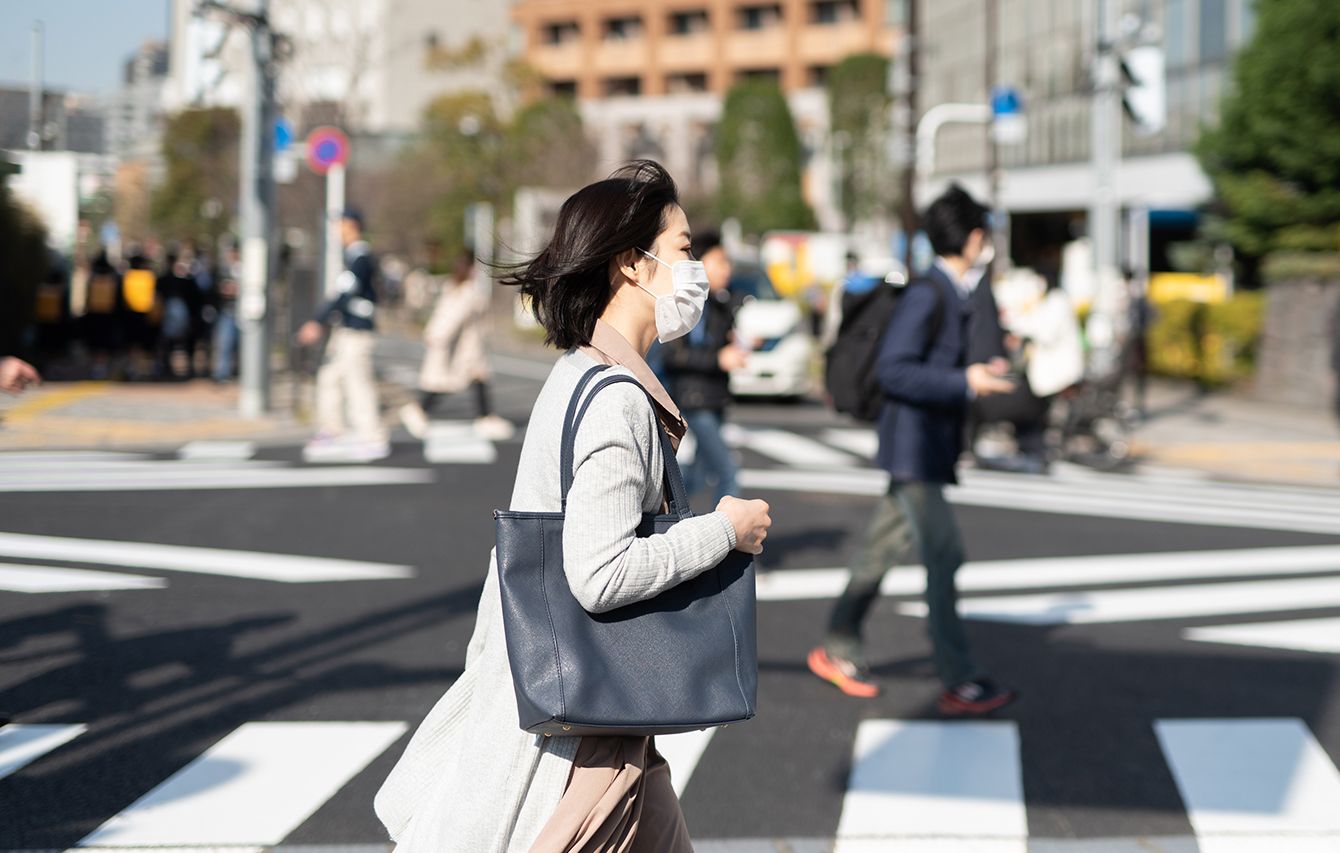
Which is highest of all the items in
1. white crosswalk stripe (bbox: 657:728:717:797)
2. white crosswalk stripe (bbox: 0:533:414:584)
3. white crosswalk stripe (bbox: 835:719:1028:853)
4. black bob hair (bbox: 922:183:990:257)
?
black bob hair (bbox: 922:183:990:257)

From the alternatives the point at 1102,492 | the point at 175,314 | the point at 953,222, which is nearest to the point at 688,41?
the point at 175,314

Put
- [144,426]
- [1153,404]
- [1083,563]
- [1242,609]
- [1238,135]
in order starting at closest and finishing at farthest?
[1242,609]
[1083,563]
[144,426]
[1153,404]
[1238,135]

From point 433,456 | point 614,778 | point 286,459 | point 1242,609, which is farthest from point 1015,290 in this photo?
point 614,778

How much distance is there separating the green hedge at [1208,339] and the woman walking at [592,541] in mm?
20789

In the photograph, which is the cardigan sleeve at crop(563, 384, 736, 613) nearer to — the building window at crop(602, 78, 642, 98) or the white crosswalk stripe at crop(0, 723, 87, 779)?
the white crosswalk stripe at crop(0, 723, 87, 779)

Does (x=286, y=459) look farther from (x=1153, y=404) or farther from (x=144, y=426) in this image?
(x=1153, y=404)

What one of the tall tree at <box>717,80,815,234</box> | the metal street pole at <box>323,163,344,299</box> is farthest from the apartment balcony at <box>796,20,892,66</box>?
the metal street pole at <box>323,163,344,299</box>

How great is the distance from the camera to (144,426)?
15.1m

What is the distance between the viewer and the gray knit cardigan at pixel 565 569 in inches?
96.0

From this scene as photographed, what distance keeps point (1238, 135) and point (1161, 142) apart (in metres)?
15.4

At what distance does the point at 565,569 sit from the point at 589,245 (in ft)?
1.81

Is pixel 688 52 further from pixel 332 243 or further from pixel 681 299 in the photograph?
pixel 681 299

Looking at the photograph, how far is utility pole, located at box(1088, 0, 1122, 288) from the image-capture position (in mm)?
18344

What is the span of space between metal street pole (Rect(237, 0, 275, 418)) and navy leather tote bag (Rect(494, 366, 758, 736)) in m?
14.1
